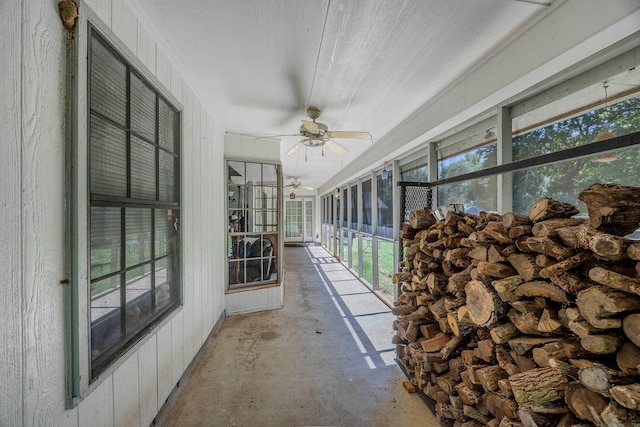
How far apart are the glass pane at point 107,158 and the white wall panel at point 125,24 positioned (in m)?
0.49

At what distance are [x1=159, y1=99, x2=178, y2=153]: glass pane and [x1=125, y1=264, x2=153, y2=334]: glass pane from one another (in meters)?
0.91

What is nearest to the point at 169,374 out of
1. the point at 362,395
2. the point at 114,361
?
the point at 114,361

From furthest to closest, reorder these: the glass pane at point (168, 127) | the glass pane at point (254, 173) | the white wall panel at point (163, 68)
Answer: the glass pane at point (254, 173) < the glass pane at point (168, 127) < the white wall panel at point (163, 68)

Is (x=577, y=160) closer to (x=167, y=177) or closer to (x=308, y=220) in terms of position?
(x=167, y=177)

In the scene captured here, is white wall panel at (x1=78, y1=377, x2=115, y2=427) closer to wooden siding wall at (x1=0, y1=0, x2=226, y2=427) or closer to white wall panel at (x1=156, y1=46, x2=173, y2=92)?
wooden siding wall at (x1=0, y1=0, x2=226, y2=427)

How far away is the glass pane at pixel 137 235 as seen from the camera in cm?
133

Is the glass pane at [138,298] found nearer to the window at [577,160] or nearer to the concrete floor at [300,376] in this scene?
the concrete floor at [300,376]

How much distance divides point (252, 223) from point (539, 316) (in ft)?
10.2

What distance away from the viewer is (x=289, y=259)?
732 centimetres

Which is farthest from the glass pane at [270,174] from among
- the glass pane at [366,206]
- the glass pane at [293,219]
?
the glass pane at [293,219]

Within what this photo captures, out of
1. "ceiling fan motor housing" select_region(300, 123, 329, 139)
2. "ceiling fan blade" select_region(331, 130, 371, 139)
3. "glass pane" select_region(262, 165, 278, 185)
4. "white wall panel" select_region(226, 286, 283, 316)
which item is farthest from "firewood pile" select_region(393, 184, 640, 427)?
"glass pane" select_region(262, 165, 278, 185)

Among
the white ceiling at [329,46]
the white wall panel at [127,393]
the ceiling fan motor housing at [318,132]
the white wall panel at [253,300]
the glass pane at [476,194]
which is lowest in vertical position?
the white wall panel at [253,300]

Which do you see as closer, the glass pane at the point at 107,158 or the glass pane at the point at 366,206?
the glass pane at the point at 107,158

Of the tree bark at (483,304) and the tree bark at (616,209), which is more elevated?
the tree bark at (616,209)
